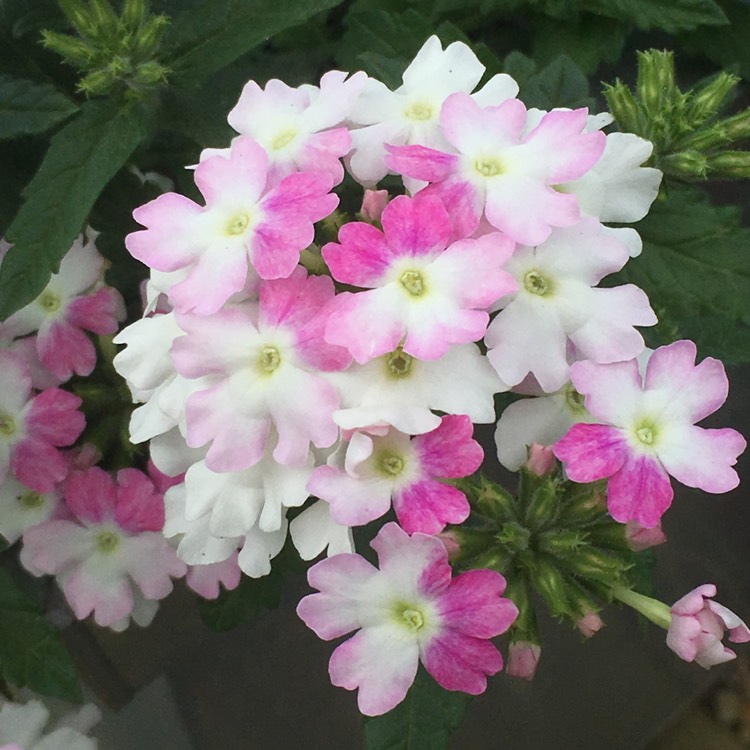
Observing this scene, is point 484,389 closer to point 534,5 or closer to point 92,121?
point 92,121

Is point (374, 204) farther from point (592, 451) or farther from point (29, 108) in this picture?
point (29, 108)

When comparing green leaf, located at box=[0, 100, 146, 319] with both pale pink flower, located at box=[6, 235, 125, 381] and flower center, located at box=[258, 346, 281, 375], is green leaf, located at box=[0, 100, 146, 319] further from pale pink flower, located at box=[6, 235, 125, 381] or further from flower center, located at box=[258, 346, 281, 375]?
flower center, located at box=[258, 346, 281, 375]

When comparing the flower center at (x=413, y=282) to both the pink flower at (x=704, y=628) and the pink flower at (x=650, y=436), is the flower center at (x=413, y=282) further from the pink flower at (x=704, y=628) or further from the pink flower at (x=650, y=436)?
the pink flower at (x=704, y=628)

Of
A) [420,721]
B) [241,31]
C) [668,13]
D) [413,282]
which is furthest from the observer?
[668,13]

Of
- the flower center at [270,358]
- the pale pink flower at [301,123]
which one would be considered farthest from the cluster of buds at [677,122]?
the flower center at [270,358]

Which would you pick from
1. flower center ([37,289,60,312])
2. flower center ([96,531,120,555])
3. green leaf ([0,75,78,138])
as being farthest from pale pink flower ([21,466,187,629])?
green leaf ([0,75,78,138])

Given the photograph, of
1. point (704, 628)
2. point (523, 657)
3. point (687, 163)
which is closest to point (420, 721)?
point (523, 657)
